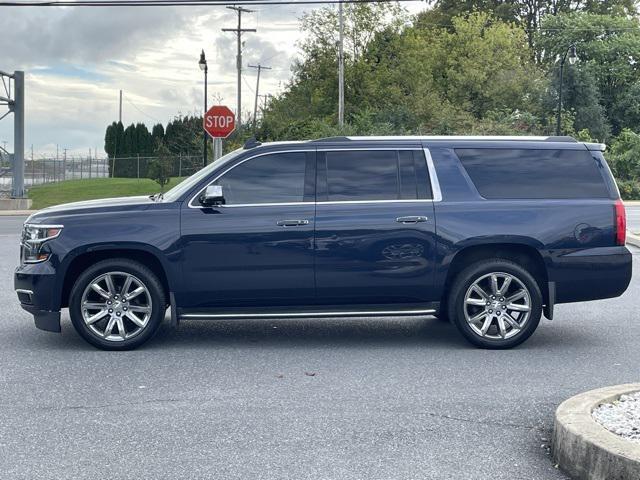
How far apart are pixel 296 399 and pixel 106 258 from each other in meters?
2.81

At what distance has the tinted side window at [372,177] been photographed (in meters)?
8.73

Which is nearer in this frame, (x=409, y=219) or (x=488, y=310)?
(x=409, y=219)

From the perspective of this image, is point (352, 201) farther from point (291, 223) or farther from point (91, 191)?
point (91, 191)

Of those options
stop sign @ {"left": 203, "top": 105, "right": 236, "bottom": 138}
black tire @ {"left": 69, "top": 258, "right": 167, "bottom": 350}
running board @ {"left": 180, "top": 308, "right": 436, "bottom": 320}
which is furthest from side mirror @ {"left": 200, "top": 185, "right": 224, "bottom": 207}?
stop sign @ {"left": 203, "top": 105, "right": 236, "bottom": 138}

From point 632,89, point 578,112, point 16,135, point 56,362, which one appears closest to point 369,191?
point 56,362

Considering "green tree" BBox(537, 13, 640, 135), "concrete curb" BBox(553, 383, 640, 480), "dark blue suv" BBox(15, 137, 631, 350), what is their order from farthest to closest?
"green tree" BBox(537, 13, 640, 135)
"dark blue suv" BBox(15, 137, 631, 350)
"concrete curb" BBox(553, 383, 640, 480)

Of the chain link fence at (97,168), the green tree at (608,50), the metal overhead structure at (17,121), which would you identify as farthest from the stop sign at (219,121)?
the green tree at (608,50)

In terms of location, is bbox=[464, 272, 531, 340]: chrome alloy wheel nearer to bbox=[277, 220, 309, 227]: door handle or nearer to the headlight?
bbox=[277, 220, 309, 227]: door handle

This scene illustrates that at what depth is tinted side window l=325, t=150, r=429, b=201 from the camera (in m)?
8.73

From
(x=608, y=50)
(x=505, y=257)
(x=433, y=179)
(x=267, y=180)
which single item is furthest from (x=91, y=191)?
(x=505, y=257)

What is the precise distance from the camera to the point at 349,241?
8.55 metres

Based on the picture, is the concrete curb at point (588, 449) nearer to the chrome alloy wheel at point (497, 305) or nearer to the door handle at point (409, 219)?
the chrome alloy wheel at point (497, 305)

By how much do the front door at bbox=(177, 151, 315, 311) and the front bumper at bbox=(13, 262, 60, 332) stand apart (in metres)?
1.13

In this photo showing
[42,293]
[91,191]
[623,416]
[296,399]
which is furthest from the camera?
[91,191]
